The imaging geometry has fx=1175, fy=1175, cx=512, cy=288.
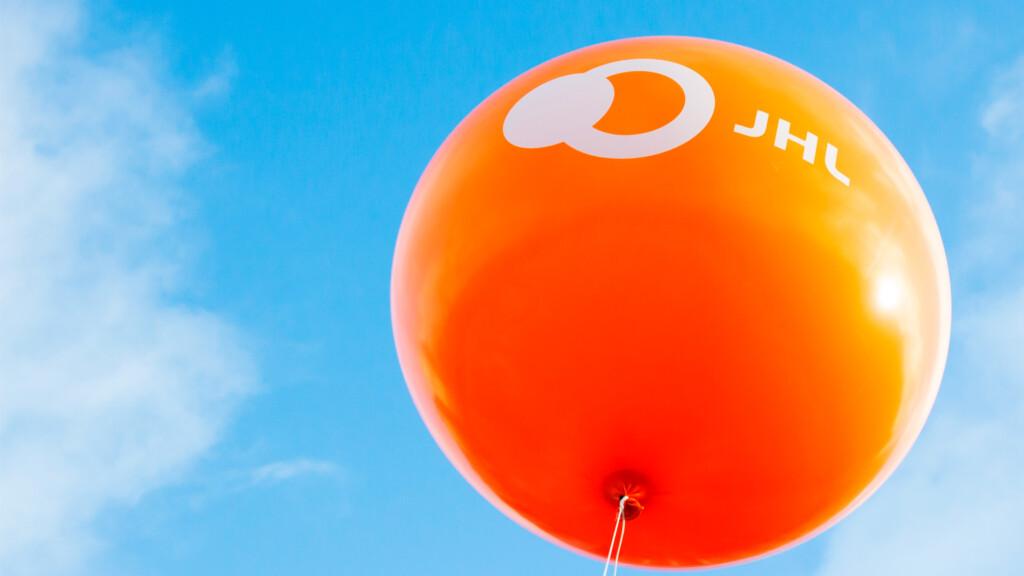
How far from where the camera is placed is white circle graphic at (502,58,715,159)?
592cm

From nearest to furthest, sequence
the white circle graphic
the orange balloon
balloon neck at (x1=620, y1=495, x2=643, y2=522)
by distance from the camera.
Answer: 1. the orange balloon
2. the white circle graphic
3. balloon neck at (x1=620, y1=495, x2=643, y2=522)

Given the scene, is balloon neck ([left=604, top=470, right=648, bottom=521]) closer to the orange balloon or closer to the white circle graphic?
the orange balloon

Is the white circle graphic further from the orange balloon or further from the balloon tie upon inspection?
the balloon tie

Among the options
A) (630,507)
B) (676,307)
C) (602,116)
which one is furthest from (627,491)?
(602,116)

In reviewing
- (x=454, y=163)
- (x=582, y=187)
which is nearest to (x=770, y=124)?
(x=582, y=187)

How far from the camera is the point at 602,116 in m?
6.12

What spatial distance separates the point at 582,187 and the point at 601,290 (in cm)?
57

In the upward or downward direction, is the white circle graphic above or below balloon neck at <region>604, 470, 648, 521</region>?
above

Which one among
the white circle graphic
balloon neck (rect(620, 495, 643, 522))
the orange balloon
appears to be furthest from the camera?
balloon neck (rect(620, 495, 643, 522))

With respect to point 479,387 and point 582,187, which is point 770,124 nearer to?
point 582,187

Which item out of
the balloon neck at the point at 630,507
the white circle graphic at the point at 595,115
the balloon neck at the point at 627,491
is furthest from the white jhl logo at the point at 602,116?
the balloon neck at the point at 630,507

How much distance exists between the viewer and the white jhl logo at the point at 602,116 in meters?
5.93

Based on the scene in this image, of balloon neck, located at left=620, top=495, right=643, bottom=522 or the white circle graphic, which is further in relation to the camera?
balloon neck, located at left=620, top=495, right=643, bottom=522

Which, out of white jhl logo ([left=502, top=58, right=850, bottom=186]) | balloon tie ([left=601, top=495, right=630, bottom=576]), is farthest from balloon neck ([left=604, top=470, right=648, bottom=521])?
white jhl logo ([left=502, top=58, right=850, bottom=186])
